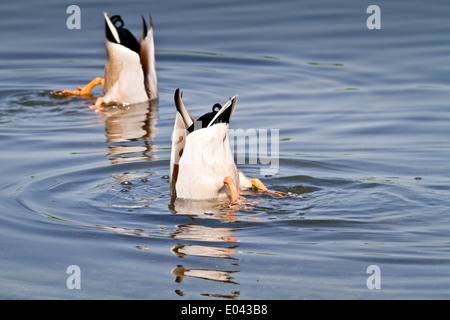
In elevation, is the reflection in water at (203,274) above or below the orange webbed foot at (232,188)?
below

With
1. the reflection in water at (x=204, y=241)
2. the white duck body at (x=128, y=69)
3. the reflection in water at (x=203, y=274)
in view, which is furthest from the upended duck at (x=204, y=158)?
the white duck body at (x=128, y=69)

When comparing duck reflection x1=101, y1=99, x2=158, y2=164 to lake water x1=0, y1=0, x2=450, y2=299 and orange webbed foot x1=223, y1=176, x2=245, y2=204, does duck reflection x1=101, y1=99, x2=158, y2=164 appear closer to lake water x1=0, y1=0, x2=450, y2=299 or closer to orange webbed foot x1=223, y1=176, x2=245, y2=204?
lake water x1=0, y1=0, x2=450, y2=299

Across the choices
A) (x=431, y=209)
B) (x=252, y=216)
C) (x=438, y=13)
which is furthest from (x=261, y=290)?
(x=438, y=13)

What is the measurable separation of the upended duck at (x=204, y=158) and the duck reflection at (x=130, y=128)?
1.44 metres

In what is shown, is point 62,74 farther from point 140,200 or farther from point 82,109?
point 140,200

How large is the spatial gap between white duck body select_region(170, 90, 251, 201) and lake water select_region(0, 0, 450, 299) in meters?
0.21

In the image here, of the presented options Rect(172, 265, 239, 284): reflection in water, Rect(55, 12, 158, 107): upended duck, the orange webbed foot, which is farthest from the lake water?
Rect(55, 12, 158, 107): upended duck

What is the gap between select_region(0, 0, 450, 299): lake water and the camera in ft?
17.7

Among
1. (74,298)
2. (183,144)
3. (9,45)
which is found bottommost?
(74,298)

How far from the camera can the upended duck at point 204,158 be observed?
6617 mm

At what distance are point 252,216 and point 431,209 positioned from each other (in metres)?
1.52

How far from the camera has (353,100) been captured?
10805 mm

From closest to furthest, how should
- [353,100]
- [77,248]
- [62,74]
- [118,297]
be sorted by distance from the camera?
[118,297] → [77,248] → [353,100] → [62,74]

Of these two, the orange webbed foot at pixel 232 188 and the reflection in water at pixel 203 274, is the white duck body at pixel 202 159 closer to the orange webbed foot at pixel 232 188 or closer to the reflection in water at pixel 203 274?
the orange webbed foot at pixel 232 188
